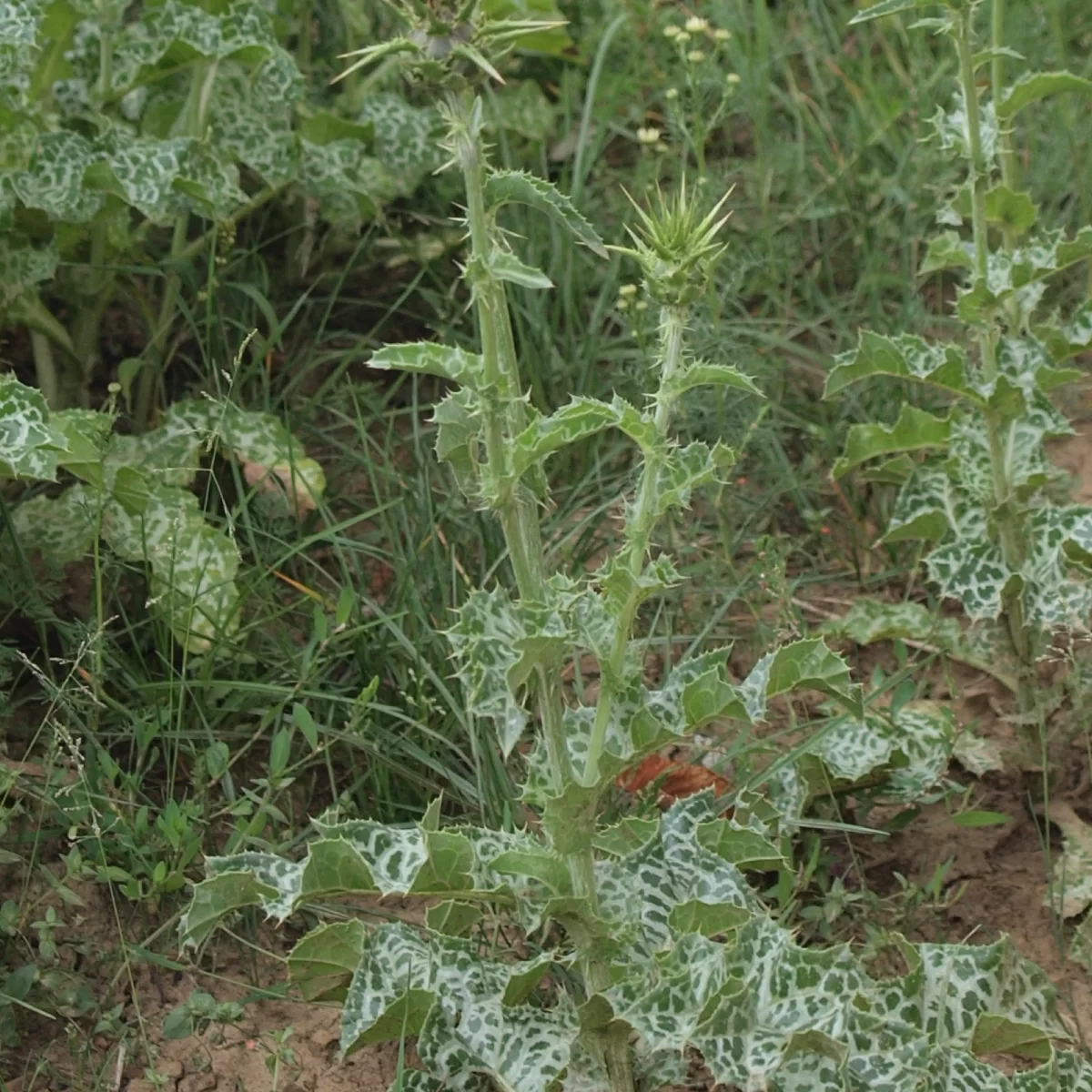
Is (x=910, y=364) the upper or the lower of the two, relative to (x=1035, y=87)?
lower

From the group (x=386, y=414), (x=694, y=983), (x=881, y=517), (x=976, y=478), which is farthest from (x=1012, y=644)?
(x=386, y=414)

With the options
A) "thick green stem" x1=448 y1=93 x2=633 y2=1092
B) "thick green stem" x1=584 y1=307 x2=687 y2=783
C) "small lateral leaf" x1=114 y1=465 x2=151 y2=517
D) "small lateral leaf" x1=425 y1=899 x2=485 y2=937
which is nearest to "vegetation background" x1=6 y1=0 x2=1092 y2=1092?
"small lateral leaf" x1=114 y1=465 x2=151 y2=517

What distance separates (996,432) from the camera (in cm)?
272

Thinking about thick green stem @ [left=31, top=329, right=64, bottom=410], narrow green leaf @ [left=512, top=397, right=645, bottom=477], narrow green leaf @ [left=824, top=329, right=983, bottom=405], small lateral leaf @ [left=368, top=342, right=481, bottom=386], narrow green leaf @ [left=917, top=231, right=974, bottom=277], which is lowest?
thick green stem @ [left=31, top=329, right=64, bottom=410]

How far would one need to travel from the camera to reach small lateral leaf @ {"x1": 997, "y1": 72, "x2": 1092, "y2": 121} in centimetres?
258

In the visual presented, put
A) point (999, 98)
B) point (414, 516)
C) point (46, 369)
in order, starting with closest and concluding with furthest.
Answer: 1. point (999, 98)
2. point (414, 516)
3. point (46, 369)

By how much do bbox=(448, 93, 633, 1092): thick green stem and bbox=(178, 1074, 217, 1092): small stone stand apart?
1.97 feet

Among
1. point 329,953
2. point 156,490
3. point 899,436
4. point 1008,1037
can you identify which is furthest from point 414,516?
point 1008,1037

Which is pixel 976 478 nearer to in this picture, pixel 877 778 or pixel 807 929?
pixel 877 778

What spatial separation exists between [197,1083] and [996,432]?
163 cm

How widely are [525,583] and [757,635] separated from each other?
1.10 m

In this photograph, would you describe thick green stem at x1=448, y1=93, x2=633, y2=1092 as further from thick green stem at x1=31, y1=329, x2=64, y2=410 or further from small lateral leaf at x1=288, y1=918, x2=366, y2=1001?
thick green stem at x1=31, y1=329, x2=64, y2=410

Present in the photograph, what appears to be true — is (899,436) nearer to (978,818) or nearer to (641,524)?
(978,818)

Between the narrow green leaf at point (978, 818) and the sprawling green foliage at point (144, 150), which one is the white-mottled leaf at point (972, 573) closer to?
the narrow green leaf at point (978, 818)
